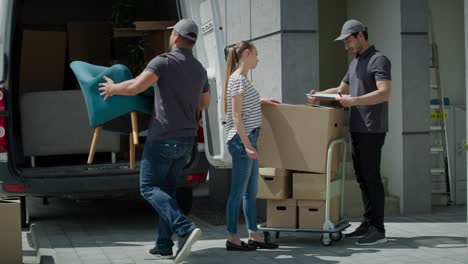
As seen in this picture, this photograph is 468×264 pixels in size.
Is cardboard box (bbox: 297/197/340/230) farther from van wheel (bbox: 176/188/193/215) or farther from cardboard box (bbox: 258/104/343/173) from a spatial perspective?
van wheel (bbox: 176/188/193/215)

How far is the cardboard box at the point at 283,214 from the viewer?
698cm

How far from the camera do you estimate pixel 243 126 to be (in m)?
6.39

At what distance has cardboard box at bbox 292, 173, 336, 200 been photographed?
6848 mm

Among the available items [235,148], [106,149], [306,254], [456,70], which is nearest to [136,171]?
[106,149]

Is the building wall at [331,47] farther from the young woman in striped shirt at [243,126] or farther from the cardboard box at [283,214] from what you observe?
the young woman in striped shirt at [243,126]

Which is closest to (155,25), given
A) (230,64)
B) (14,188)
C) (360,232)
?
(230,64)

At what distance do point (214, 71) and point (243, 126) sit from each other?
107 centimetres

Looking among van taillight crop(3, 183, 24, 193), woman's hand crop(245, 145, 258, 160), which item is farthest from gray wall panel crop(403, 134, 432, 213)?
van taillight crop(3, 183, 24, 193)

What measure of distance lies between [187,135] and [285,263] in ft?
3.84

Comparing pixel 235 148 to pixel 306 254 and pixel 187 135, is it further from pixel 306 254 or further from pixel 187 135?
pixel 306 254

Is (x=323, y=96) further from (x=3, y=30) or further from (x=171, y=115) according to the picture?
(x=3, y=30)

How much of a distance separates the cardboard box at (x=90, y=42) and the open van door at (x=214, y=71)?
8.26 feet

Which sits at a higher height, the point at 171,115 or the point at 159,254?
the point at 171,115

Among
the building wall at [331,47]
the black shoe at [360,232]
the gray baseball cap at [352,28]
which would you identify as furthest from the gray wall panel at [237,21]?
the black shoe at [360,232]
